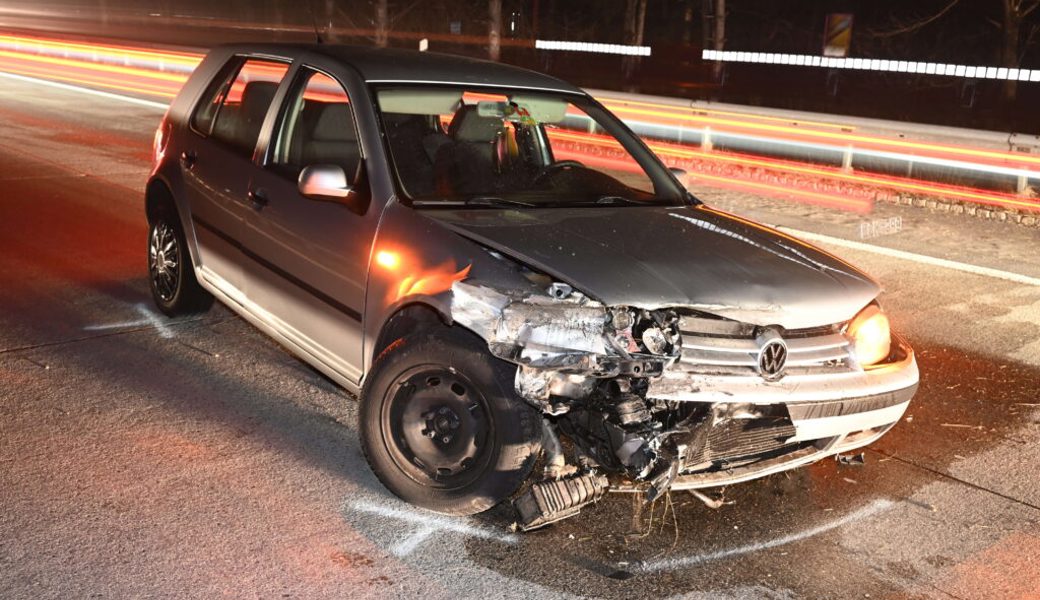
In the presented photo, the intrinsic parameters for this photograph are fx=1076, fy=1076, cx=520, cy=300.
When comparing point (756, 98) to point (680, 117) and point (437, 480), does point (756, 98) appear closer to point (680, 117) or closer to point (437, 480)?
point (680, 117)

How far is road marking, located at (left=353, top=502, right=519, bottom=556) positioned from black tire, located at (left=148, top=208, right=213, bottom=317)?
102 inches

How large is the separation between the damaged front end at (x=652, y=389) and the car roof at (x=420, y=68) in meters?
1.54

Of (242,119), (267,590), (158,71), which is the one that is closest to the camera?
(267,590)

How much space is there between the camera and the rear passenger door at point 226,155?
551 cm

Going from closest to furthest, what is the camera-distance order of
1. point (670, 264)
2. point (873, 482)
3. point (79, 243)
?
point (670, 264) < point (873, 482) < point (79, 243)

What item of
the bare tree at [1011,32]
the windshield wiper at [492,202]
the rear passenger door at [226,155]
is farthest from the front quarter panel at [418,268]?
the bare tree at [1011,32]

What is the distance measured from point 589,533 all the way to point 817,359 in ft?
3.62

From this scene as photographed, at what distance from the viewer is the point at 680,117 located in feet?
52.3

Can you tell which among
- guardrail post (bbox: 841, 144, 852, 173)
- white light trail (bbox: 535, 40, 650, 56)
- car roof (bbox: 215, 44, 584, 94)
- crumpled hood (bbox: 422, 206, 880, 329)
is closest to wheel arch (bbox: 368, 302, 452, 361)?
crumpled hood (bbox: 422, 206, 880, 329)

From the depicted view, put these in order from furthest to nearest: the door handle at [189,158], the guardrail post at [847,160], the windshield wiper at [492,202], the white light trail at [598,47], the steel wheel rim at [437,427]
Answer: the white light trail at [598,47] → the guardrail post at [847,160] → the door handle at [189,158] → the windshield wiper at [492,202] → the steel wheel rim at [437,427]

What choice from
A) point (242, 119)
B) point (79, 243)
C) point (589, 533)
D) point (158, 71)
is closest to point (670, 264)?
point (589, 533)

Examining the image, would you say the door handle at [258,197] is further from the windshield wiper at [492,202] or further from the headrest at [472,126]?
the windshield wiper at [492,202]

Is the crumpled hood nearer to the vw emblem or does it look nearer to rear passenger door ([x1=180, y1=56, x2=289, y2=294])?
the vw emblem

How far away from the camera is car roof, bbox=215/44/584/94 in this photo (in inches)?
201
